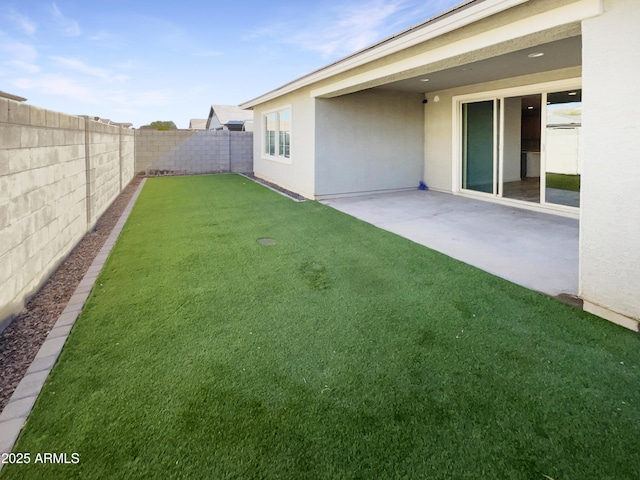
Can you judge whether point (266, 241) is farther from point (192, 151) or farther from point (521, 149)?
point (192, 151)

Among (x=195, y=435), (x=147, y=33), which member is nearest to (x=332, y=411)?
(x=195, y=435)

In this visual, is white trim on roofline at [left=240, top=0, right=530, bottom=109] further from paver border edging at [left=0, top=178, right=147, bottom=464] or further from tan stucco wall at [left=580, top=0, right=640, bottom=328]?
paver border edging at [left=0, top=178, right=147, bottom=464]

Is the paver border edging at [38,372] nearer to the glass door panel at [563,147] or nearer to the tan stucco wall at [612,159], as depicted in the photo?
the tan stucco wall at [612,159]

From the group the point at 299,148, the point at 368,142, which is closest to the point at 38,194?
the point at 299,148

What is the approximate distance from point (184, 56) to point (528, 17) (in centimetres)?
2440

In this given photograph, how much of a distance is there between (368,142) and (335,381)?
28.4ft

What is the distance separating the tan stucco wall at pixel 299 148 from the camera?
9797mm

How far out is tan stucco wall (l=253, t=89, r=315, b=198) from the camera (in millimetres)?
9797

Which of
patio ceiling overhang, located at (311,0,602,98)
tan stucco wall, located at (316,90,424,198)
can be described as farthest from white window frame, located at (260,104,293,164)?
patio ceiling overhang, located at (311,0,602,98)

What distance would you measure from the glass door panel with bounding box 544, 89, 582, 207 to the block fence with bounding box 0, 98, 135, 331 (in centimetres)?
845

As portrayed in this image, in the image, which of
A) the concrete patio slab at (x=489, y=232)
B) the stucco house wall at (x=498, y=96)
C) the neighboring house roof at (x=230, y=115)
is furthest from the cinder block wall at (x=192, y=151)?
the neighboring house roof at (x=230, y=115)

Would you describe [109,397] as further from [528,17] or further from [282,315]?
[528,17]

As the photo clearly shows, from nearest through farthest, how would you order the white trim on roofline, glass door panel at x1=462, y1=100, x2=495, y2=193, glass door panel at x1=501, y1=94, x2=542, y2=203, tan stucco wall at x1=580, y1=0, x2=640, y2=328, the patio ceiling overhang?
tan stucco wall at x1=580, y1=0, x2=640, y2=328, the patio ceiling overhang, the white trim on roofline, glass door panel at x1=501, y1=94, x2=542, y2=203, glass door panel at x1=462, y1=100, x2=495, y2=193

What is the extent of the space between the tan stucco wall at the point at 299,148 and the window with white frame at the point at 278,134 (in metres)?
0.26
